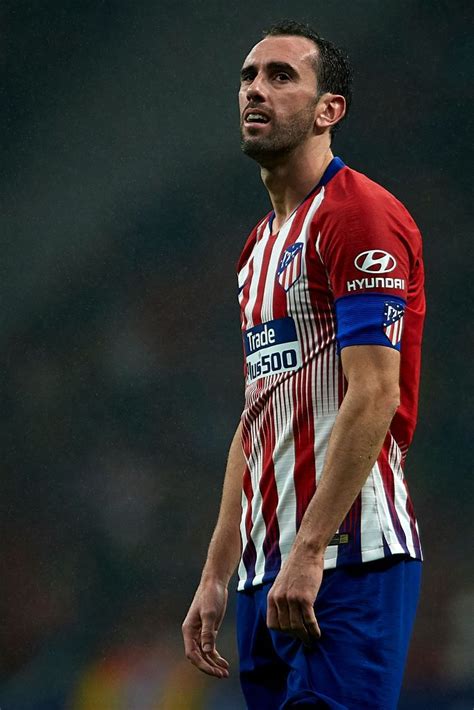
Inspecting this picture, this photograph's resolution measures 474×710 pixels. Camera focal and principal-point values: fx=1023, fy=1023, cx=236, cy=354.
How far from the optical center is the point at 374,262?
4.38 ft

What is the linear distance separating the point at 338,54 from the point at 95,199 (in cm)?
271

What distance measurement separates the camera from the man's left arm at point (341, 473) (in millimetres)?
1241

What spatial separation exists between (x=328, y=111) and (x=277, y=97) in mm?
96

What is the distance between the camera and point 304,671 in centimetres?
129

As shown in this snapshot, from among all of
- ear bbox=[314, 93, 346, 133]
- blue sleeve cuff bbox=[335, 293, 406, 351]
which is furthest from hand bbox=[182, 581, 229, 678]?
ear bbox=[314, 93, 346, 133]

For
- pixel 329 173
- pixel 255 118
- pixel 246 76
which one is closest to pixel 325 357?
pixel 329 173

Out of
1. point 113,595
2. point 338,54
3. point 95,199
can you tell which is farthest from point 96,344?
point 338,54

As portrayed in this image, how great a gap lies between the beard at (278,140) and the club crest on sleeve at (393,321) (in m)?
0.36

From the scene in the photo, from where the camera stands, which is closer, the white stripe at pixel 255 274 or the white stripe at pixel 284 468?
the white stripe at pixel 284 468

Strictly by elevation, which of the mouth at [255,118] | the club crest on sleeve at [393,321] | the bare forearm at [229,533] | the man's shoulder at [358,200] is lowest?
the bare forearm at [229,533]

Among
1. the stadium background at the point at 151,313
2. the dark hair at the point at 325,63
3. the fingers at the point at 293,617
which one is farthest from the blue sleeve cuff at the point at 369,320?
the stadium background at the point at 151,313

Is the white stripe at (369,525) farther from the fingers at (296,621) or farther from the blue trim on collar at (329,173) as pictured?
the blue trim on collar at (329,173)

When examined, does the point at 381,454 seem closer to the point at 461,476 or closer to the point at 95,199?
the point at 461,476

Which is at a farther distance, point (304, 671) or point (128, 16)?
point (128, 16)
